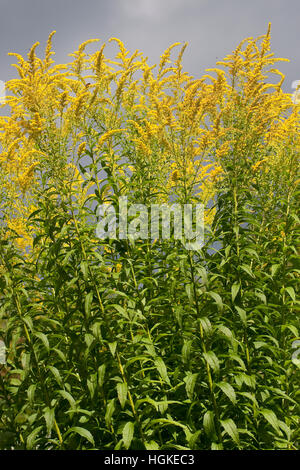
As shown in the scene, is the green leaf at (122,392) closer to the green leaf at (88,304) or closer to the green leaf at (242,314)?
the green leaf at (88,304)

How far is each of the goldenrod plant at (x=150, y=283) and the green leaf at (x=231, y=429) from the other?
0.02 metres

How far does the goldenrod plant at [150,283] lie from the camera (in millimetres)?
3895

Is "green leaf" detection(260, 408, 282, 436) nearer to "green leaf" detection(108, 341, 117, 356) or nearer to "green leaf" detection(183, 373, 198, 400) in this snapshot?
"green leaf" detection(183, 373, 198, 400)

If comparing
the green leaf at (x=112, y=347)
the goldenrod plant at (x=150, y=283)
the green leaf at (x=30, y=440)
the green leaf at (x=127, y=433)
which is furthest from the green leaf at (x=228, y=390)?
the green leaf at (x=30, y=440)

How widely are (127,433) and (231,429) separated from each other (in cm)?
81

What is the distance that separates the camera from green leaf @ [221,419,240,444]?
3701 millimetres

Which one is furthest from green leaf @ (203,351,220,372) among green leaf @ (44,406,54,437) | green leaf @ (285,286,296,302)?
green leaf @ (44,406,54,437)

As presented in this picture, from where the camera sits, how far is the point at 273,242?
461 centimetres

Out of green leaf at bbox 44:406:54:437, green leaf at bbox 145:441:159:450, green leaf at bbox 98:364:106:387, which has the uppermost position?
green leaf at bbox 98:364:106:387

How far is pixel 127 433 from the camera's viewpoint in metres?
3.65

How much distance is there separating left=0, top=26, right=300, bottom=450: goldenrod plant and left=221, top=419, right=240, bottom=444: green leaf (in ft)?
0.05
